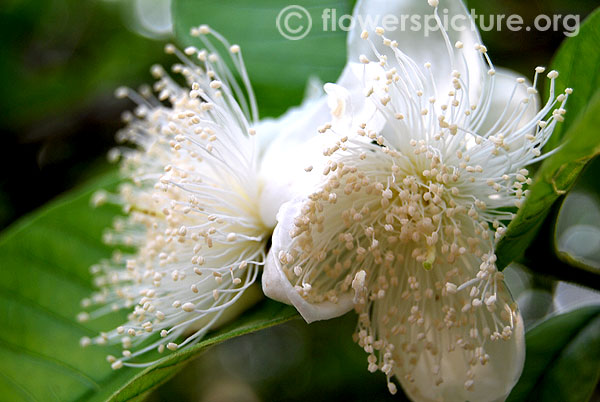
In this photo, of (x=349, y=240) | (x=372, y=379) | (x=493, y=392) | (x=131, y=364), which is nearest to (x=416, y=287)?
(x=349, y=240)

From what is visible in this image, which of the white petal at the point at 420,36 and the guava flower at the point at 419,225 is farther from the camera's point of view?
the white petal at the point at 420,36

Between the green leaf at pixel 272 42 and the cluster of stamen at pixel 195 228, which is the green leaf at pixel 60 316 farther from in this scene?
the green leaf at pixel 272 42

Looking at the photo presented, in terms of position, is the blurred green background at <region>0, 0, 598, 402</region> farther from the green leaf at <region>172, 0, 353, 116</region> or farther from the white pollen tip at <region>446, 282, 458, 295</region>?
the white pollen tip at <region>446, 282, 458, 295</region>

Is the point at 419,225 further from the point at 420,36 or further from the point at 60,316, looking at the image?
the point at 60,316

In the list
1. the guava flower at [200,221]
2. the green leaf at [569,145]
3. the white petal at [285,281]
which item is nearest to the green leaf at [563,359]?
the green leaf at [569,145]

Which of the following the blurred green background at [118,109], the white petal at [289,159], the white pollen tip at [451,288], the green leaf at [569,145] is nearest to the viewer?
the green leaf at [569,145]

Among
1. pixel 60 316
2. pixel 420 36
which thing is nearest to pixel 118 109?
pixel 60 316
